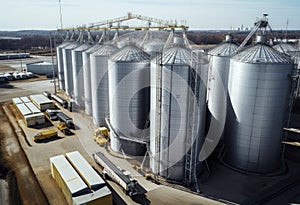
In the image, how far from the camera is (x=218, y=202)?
65.8 ft

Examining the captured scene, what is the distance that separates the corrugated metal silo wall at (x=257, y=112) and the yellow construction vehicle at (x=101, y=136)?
15499 mm

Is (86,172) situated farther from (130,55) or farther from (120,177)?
(130,55)

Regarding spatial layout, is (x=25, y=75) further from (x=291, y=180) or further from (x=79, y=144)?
(x=291, y=180)

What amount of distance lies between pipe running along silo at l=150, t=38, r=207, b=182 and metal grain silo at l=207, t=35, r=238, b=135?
6091mm

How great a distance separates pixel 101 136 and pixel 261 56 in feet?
69.1

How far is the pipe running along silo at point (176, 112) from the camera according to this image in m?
20.6

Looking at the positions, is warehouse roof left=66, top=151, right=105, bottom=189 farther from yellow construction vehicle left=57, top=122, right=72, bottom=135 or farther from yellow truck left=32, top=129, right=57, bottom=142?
yellow construction vehicle left=57, top=122, right=72, bottom=135

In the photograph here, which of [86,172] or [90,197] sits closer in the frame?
[90,197]

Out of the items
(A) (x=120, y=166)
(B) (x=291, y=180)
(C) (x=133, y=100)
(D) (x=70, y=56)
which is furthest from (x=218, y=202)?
(D) (x=70, y=56)

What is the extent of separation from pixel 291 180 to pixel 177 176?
1133cm

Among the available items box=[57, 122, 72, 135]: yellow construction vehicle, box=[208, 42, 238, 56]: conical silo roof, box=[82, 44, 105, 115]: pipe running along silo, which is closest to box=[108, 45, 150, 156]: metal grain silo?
box=[208, 42, 238, 56]: conical silo roof

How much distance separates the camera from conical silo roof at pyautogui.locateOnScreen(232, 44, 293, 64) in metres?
22.3

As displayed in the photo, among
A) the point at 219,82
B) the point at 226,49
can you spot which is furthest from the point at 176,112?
the point at 226,49

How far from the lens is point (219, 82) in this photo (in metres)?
28.4
